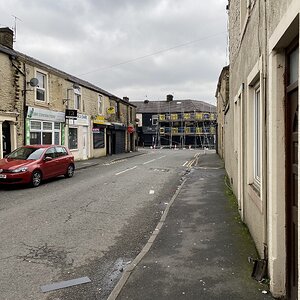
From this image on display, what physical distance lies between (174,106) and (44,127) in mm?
43605

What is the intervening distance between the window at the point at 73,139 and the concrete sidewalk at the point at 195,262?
17827 millimetres

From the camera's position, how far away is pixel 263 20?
4.49 m

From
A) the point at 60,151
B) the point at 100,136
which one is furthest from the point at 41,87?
the point at 100,136

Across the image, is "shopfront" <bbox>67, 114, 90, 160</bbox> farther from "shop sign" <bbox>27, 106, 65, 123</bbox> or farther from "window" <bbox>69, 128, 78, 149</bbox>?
"shop sign" <bbox>27, 106, 65, 123</bbox>

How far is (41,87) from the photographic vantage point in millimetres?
20953

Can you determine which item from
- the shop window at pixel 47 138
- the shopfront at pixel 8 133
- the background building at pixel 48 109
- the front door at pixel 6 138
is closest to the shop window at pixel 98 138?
the background building at pixel 48 109

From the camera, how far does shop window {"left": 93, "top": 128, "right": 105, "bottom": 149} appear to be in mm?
29438

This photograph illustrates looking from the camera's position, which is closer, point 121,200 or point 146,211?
point 146,211

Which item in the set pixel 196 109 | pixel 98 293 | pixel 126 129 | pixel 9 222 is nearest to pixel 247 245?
pixel 98 293

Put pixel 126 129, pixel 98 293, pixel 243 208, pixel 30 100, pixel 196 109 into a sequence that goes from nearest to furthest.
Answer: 1. pixel 98 293
2. pixel 243 208
3. pixel 30 100
4. pixel 126 129
5. pixel 196 109

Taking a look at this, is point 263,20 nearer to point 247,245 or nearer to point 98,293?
point 247,245

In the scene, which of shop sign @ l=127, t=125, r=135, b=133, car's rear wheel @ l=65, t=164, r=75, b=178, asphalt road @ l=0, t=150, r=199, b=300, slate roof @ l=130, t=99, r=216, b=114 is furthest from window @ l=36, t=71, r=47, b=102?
slate roof @ l=130, t=99, r=216, b=114

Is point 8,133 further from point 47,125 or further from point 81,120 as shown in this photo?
point 81,120

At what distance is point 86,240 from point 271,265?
11.9 feet
